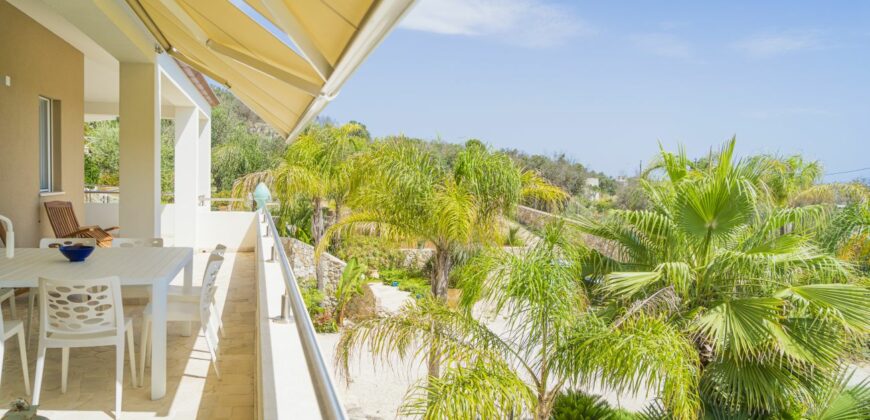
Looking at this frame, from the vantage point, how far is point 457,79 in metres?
127

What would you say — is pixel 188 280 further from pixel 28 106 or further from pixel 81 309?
pixel 28 106

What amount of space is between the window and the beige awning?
3.08 metres

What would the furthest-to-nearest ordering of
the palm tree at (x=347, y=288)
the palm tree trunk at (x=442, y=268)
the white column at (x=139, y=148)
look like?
the palm tree at (x=347, y=288) → the palm tree trunk at (x=442, y=268) → the white column at (x=139, y=148)

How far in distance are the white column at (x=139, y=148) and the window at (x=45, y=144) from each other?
3320mm

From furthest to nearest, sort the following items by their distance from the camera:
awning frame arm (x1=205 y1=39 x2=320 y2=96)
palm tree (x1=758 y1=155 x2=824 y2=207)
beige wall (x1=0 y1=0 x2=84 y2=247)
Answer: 1. palm tree (x1=758 y1=155 x2=824 y2=207)
2. beige wall (x1=0 y1=0 x2=84 y2=247)
3. awning frame arm (x1=205 y1=39 x2=320 y2=96)

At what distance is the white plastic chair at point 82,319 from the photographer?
188 inches

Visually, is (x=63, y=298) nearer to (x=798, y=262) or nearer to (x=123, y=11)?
(x=123, y=11)

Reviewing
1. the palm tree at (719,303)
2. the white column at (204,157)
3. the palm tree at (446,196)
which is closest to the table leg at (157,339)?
the palm tree at (719,303)

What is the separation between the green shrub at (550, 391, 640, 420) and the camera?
36.8 feet

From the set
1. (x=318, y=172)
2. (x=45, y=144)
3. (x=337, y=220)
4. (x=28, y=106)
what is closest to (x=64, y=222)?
(x=45, y=144)

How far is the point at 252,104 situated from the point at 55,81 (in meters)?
3.68

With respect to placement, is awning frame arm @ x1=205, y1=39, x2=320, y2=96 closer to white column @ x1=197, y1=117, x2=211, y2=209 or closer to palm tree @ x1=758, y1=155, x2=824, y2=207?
white column @ x1=197, y1=117, x2=211, y2=209

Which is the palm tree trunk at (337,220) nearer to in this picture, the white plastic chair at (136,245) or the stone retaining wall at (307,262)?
the stone retaining wall at (307,262)

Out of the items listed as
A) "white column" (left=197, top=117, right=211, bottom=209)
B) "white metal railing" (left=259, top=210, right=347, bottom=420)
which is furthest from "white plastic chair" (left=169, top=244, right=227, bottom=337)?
"white column" (left=197, top=117, right=211, bottom=209)
